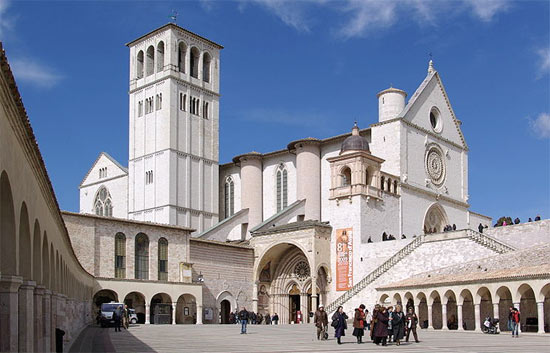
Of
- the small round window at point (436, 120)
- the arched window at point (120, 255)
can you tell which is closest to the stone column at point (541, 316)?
the arched window at point (120, 255)

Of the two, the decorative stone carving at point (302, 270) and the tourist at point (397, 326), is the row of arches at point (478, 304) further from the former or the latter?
the decorative stone carving at point (302, 270)

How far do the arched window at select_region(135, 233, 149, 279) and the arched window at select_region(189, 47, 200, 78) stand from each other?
2326 cm

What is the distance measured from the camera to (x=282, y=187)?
206ft

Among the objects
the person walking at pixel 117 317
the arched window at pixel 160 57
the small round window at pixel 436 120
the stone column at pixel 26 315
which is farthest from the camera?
the arched window at pixel 160 57

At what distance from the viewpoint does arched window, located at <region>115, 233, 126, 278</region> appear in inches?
1850

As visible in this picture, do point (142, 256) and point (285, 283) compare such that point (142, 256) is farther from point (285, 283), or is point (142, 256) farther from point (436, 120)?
point (436, 120)

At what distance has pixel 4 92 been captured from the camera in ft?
36.7

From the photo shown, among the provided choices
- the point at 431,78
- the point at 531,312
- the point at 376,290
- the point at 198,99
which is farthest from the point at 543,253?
the point at 198,99

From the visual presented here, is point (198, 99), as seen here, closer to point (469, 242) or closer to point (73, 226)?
point (73, 226)

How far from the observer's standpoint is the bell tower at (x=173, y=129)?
210 feet

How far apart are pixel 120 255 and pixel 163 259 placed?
10.5 ft

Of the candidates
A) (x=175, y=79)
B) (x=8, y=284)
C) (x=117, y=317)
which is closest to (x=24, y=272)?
(x=8, y=284)

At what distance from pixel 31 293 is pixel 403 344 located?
14863 mm

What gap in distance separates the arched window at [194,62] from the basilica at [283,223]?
0.09 meters
